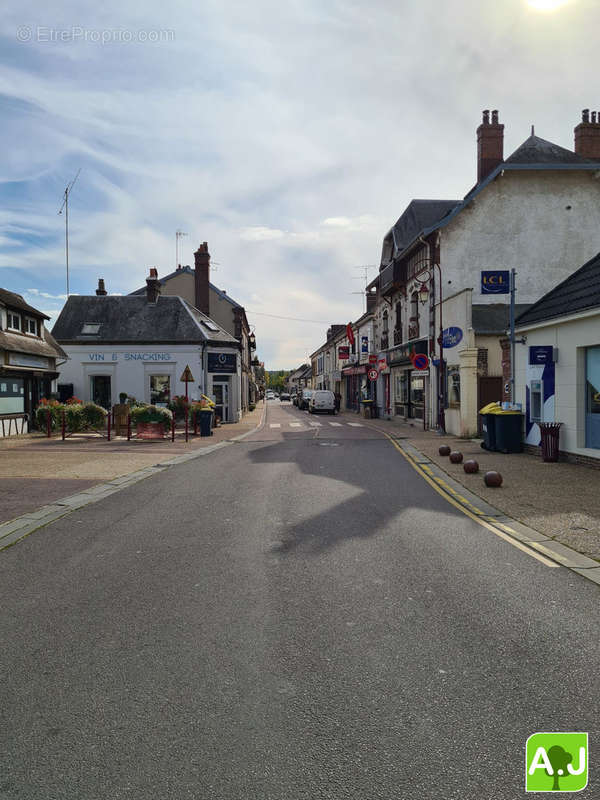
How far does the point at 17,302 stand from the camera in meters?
21.6

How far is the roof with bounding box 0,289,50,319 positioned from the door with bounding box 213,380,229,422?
9555mm

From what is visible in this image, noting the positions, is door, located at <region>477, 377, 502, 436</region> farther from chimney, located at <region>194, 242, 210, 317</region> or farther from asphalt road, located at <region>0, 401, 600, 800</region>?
chimney, located at <region>194, 242, 210, 317</region>

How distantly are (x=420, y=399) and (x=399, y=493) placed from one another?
1864 centimetres

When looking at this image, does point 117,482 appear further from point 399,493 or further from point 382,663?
point 382,663

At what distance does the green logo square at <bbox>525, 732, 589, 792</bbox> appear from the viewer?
8.21 ft

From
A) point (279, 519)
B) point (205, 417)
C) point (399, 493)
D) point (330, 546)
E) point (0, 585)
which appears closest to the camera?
point (0, 585)

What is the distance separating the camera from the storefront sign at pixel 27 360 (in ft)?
68.6

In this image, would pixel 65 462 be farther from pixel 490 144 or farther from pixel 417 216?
pixel 417 216

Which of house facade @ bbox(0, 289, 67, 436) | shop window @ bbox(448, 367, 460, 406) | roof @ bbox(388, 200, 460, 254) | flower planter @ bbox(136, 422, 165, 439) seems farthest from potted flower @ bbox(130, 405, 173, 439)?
roof @ bbox(388, 200, 460, 254)

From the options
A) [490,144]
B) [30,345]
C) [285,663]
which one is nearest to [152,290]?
A: [30,345]

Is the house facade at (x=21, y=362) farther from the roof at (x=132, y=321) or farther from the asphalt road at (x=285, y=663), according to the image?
the asphalt road at (x=285, y=663)

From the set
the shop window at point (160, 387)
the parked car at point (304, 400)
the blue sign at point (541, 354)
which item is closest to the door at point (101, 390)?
the shop window at point (160, 387)

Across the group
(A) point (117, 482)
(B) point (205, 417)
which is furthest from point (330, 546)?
(B) point (205, 417)

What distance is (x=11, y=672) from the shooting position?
343cm
